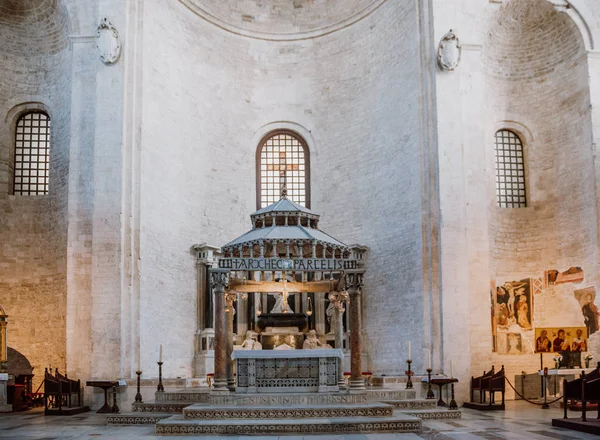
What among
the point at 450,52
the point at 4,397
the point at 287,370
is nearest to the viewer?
the point at 287,370

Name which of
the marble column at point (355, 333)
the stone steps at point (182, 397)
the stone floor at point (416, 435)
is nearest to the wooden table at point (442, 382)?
the stone floor at point (416, 435)

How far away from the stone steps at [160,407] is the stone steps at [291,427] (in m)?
2.87

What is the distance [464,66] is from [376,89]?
387 centimetres

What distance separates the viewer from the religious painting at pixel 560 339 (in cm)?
2117

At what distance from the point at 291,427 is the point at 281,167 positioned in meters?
13.7

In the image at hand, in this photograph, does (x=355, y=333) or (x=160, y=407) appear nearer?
(x=355, y=333)

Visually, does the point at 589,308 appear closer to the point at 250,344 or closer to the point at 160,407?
the point at 250,344

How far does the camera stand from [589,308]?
835 inches

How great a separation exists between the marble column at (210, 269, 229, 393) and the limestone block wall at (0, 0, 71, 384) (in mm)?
7683

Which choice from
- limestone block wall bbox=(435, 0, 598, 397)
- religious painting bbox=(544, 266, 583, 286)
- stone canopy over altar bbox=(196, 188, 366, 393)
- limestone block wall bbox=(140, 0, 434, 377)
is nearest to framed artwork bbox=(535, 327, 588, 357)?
limestone block wall bbox=(435, 0, 598, 397)

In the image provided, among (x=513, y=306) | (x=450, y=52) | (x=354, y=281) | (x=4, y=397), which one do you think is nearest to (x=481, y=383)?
(x=513, y=306)

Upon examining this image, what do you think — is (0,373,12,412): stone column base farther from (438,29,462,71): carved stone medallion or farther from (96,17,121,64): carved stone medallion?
(438,29,462,71): carved stone medallion

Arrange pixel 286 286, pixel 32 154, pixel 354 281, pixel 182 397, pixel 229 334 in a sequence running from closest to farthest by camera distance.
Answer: pixel 354 281
pixel 182 397
pixel 229 334
pixel 286 286
pixel 32 154

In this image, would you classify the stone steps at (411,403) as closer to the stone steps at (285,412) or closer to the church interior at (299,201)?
the church interior at (299,201)
